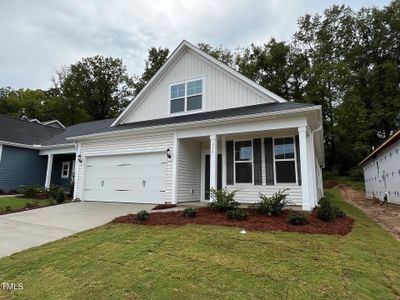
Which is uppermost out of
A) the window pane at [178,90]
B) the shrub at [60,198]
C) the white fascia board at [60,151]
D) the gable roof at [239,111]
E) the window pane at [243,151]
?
the window pane at [178,90]

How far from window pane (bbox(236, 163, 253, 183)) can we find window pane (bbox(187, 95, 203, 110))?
3.38 metres

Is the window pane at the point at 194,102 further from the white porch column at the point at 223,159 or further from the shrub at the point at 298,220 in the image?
the shrub at the point at 298,220

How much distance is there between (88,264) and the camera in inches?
181

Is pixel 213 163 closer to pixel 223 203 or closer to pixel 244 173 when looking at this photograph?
pixel 244 173

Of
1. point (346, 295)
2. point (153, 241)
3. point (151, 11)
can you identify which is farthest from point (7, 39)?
point (346, 295)

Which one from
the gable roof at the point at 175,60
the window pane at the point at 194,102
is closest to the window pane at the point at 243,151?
the gable roof at the point at 175,60

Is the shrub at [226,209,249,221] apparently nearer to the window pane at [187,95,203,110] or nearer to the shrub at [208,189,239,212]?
the shrub at [208,189,239,212]

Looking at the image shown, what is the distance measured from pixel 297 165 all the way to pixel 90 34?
1521 centimetres

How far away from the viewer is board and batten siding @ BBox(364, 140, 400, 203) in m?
12.9

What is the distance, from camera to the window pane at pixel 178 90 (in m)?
12.5

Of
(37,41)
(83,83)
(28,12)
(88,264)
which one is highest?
(83,83)

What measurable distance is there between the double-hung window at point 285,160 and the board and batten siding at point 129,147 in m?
4.12

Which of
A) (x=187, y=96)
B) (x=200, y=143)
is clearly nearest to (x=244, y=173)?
(x=200, y=143)

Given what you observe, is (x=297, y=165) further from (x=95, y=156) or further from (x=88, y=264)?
(x=95, y=156)
